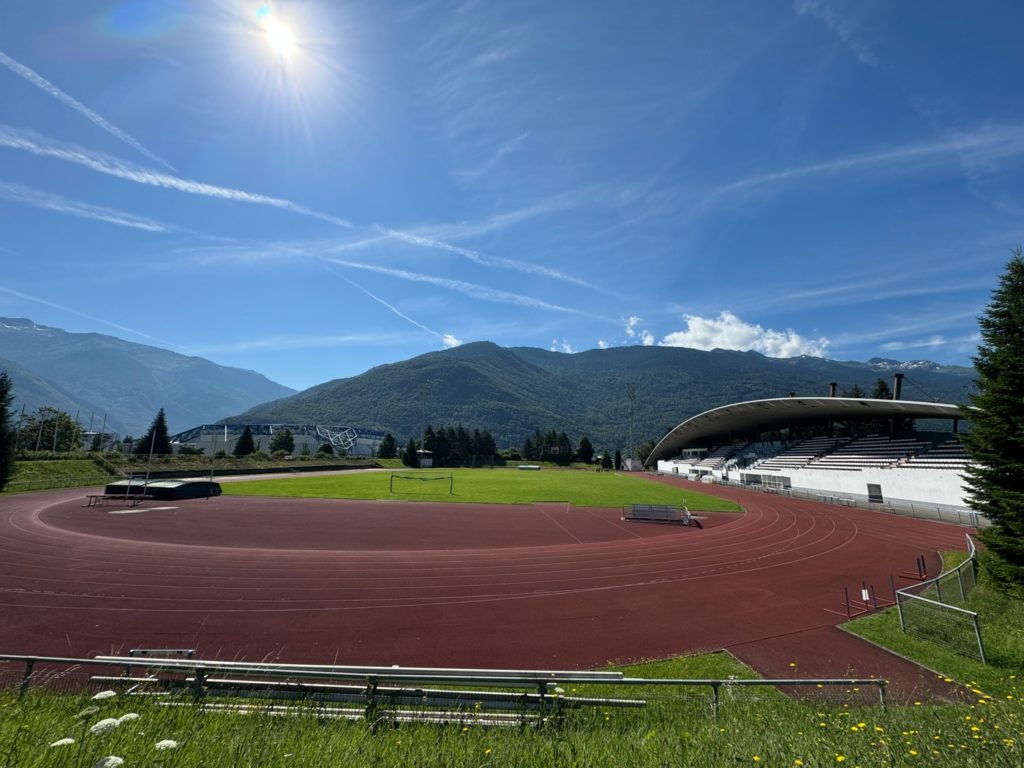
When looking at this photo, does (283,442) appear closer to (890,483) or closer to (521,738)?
(890,483)

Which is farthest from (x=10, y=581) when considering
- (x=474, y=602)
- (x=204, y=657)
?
(x=474, y=602)

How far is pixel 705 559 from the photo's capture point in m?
20.4

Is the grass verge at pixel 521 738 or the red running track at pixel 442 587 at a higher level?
the grass verge at pixel 521 738

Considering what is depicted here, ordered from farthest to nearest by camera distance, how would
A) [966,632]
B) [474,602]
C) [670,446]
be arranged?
1. [670,446]
2. [474,602]
3. [966,632]

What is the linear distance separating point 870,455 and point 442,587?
5130cm

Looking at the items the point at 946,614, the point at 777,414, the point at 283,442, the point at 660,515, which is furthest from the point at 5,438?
the point at 777,414

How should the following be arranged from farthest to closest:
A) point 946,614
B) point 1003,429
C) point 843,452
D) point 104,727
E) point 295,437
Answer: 1. point 295,437
2. point 843,452
3. point 1003,429
4. point 946,614
5. point 104,727

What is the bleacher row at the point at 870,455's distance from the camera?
1495 inches

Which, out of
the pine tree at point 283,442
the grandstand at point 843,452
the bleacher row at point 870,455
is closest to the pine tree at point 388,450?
the pine tree at point 283,442

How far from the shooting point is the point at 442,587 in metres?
15.7

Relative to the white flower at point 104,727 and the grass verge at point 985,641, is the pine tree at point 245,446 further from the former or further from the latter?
the grass verge at point 985,641

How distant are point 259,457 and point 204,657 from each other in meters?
80.3

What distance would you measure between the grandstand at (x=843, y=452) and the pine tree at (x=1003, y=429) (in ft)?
5.72

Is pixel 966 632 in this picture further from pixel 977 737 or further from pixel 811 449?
pixel 811 449
